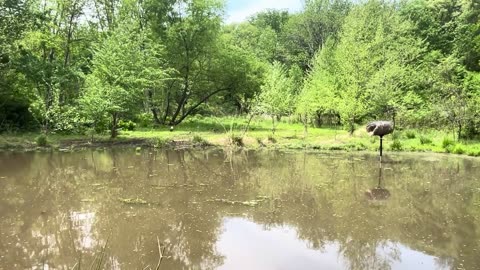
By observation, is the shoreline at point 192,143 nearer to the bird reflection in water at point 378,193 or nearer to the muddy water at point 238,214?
the muddy water at point 238,214

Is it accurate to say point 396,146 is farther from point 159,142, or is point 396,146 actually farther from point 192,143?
point 159,142

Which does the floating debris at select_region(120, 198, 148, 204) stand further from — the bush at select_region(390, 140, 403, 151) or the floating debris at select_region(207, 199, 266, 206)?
the bush at select_region(390, 140, 403, 151)

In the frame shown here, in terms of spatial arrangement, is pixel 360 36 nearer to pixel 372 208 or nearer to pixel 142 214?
pixel 372 208

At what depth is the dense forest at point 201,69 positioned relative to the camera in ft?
82.1

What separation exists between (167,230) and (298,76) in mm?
40526

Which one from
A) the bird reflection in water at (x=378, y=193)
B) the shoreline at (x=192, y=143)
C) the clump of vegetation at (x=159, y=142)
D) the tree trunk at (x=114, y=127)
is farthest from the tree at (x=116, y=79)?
the bird reflection in water at (x=378, y=193)

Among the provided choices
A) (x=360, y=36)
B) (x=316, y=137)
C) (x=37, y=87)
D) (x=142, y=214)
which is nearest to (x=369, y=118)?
(x=360, y=36)

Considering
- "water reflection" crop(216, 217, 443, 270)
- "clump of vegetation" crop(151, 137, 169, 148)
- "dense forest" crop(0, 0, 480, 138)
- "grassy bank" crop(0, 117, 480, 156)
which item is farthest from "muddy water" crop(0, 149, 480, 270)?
"dense forest" crop(0, 0, 480, 138)

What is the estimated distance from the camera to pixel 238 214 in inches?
450

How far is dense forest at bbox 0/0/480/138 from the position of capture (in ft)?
82.1

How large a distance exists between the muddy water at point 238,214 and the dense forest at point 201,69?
275 inches

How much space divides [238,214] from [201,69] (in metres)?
24.2

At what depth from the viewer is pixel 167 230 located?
9.90m

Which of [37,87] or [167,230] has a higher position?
[37,87]
